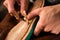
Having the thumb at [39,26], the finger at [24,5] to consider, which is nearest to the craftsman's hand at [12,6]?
the finger at [24,5]

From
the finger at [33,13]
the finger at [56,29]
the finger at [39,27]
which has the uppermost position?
the finger at [33,13]

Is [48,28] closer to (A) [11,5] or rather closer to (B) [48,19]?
(B) [48,19]

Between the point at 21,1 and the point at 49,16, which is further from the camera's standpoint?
the point at 21,1

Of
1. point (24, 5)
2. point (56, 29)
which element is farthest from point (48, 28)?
point (24, 5)

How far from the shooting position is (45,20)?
0.69 meters

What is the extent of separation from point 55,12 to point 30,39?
0.14m

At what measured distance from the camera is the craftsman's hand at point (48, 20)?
69 cm

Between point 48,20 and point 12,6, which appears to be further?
point 12,6

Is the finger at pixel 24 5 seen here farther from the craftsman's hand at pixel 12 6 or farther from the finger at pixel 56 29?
the finger at pixel 56 29

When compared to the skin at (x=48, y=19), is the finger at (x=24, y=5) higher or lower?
higher

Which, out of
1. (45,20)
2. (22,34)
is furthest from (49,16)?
(22,34)

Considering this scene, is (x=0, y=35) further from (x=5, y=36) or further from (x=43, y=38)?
(x=43, y=38)

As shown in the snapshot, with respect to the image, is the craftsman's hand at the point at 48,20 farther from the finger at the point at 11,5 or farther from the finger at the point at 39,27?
the finger at the point at 11,5

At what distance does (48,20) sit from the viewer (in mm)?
691
